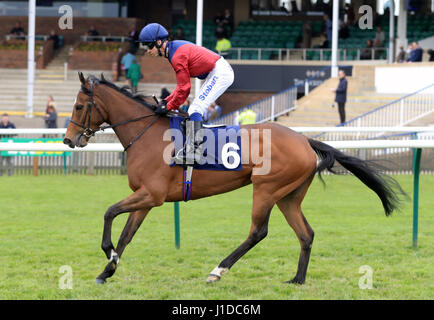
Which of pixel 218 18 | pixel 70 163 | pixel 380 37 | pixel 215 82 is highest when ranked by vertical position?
pixel 218 18

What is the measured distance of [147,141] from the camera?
20.7ft

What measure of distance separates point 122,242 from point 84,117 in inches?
41.6

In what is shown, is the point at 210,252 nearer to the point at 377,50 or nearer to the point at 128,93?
the point at 128,93

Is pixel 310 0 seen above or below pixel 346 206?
above

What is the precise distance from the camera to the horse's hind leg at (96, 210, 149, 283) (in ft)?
20.1

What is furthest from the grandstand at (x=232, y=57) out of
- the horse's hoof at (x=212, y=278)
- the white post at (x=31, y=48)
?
the horse's hoof at (x=212, y=278)

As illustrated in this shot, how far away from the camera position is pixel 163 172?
6191 mm

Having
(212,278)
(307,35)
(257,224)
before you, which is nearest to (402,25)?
(307,35)

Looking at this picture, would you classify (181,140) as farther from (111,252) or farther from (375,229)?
(375,229)

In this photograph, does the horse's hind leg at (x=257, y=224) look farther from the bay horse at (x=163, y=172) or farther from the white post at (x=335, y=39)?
the white post at (x=335, y=39)

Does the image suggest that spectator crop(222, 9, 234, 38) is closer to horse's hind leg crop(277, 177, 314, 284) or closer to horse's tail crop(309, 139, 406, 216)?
horse's tail crop(309, 139, 406, 216)
